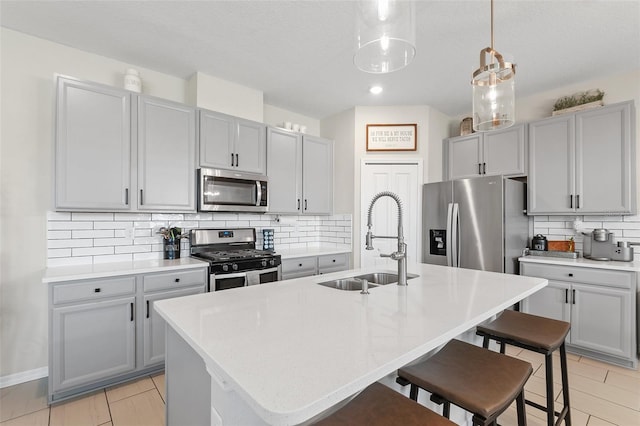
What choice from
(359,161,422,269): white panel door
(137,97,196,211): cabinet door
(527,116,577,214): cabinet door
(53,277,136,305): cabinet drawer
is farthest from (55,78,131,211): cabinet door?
(527,116,577,214): cabinet door

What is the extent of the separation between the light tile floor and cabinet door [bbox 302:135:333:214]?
7.92 feet

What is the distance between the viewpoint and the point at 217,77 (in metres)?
3.26

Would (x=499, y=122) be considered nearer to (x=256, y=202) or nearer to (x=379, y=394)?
(x=379, y=394)

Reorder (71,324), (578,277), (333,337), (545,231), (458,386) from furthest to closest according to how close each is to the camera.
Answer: (545,231) → (578,277) → (71,324) → (458,386) → (333,337)

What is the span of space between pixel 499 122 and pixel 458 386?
4.12ft

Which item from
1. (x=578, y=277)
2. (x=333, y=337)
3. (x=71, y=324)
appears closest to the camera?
(x=333, y=337)

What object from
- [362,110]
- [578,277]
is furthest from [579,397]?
[362,110]

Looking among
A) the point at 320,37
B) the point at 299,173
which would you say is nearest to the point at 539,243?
the point at 299,173

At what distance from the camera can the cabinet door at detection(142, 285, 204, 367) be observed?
2.45m

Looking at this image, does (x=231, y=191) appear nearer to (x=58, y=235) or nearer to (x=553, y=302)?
(x=58, y=235)

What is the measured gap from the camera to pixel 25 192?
2477 mm

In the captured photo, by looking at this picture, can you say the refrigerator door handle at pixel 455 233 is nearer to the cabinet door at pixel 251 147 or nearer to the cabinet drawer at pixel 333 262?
the cabinet drawer at pixel 333 262

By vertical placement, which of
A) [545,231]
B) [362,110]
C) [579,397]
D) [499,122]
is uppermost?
[362,110]

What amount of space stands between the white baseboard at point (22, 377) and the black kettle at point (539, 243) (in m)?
4.79
